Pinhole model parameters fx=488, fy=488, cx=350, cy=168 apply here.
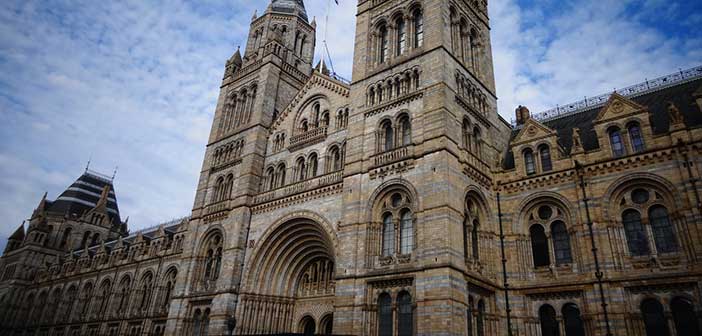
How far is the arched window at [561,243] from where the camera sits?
24094 millimetres

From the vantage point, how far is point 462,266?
21781 millimetres

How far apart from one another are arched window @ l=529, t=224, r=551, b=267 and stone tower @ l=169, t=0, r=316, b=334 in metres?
17.1

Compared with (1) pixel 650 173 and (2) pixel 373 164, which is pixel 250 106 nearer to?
(2) pixel 373 164

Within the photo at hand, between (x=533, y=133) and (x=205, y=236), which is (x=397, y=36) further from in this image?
(x=205, y=236)

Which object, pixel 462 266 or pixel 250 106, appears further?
pixel 250 106

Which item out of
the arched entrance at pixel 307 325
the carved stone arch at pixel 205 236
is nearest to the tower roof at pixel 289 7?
the carved stone arch at pixel 205 236

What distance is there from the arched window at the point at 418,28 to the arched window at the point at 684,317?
1763 cm

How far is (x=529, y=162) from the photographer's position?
27.2 metres

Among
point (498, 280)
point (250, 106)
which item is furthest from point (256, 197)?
point (498, 280)

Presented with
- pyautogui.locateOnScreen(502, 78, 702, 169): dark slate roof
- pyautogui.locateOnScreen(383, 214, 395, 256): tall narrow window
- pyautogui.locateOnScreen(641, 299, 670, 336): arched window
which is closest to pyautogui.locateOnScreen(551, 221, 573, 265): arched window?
pyautogui.locateOnScreen(641, 299, 670, 336): arched window

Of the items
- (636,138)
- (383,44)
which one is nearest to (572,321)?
(636,138)

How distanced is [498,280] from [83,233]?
6407 cm

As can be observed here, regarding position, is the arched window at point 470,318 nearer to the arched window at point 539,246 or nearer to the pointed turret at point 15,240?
the arched window at point 539,246

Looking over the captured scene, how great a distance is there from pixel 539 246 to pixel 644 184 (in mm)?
5682
